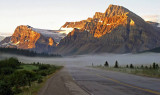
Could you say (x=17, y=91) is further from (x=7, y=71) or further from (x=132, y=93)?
(x=7, y=71)

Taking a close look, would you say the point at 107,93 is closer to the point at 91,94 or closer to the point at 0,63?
the point at 91,94

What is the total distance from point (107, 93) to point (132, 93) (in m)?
1.52

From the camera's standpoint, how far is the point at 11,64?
7794 cm

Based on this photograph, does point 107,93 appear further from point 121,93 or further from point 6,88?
point 6,88

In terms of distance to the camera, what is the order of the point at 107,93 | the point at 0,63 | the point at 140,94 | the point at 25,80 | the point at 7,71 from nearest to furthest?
the point at 140,94 → the point at 107,93 → the point at 25,80 → the point at 7,71 → the point at 0,63

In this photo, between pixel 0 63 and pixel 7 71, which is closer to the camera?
pixel 7 71

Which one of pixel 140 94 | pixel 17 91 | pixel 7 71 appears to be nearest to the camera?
pixel 140 94

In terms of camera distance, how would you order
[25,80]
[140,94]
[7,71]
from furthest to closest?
1. [7,71]
2. [25,80]
3. [140,94]

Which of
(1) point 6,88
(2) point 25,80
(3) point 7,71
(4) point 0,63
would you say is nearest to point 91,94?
(1) point 6,88

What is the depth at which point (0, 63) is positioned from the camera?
7538cm

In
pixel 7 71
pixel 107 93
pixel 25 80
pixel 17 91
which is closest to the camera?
pixel 107 93

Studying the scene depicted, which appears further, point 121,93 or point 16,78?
point 16,78

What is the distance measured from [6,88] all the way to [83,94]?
187 inches

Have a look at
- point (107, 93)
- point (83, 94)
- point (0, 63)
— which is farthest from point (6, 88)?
point (0, 63)
